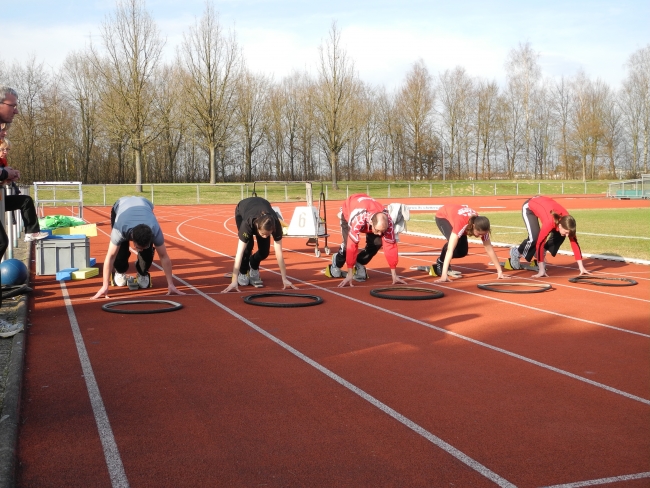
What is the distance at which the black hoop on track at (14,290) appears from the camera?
815cm

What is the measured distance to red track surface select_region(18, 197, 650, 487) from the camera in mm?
3561

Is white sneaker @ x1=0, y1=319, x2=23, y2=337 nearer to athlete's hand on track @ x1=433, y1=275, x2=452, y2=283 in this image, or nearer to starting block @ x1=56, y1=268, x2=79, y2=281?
starting block @ x1=56, y1=268, x2=79, y2=281

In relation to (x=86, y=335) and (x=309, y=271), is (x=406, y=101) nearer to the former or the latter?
(x=309, y=271)

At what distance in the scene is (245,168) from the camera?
6494cm

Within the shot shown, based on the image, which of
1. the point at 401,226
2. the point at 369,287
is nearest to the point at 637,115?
the point at 401,226

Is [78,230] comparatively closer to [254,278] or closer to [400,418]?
[254,278]

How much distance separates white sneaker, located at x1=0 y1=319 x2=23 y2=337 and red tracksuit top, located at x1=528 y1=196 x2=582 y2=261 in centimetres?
756

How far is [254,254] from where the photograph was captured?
9852mm

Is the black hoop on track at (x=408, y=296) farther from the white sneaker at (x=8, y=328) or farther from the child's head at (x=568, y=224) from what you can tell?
the white sneaker at (x=8, y=328)

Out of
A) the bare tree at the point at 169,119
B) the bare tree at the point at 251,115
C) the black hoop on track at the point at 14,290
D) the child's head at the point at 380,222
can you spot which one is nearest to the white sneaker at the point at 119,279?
the black hoop on track at the point at 14,290

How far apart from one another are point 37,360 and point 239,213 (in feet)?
13.9

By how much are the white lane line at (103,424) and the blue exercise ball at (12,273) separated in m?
2.51

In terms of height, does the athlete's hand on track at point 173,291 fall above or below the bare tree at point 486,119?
below

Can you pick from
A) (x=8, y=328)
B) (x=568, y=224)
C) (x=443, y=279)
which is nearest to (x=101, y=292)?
(x=8, y=328)
